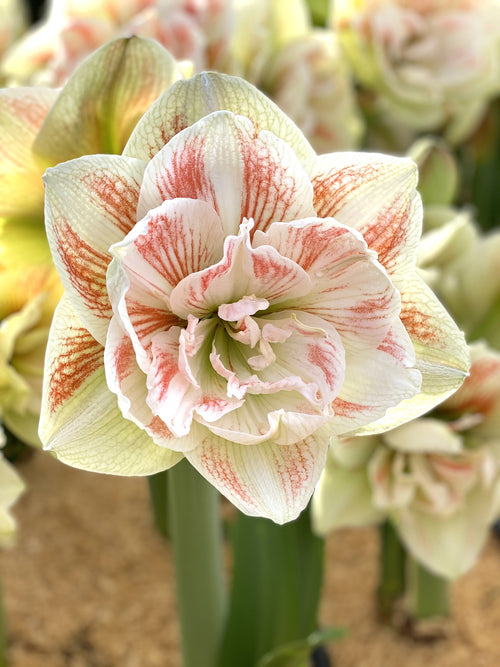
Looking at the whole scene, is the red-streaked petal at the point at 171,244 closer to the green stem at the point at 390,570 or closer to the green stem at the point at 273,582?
the green stem at the point at 273,582

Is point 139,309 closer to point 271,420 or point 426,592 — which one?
point 271,420

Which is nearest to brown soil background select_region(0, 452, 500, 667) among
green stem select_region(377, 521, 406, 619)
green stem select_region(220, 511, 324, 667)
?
green stem select_region(377, 521, 406, 619)

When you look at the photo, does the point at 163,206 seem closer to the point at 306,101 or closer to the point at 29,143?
the point at 29,143

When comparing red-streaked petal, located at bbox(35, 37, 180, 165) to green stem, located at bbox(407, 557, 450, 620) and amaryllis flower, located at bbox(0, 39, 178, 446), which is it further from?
green stem, located at bbox(407, 557, 450, 620)

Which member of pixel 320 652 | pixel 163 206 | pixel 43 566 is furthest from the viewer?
pixel 43 566

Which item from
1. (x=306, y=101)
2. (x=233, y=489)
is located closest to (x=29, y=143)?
(x=233, y=489)

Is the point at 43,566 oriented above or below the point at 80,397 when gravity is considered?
below

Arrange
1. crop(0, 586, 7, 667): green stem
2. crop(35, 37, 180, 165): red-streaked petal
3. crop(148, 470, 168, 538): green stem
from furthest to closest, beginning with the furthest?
crop(0, 586, 7, 667): green stem → crop(148, 470, 168, 538): green stem → crop(35, 37, 180, 165): red-streaked petal
